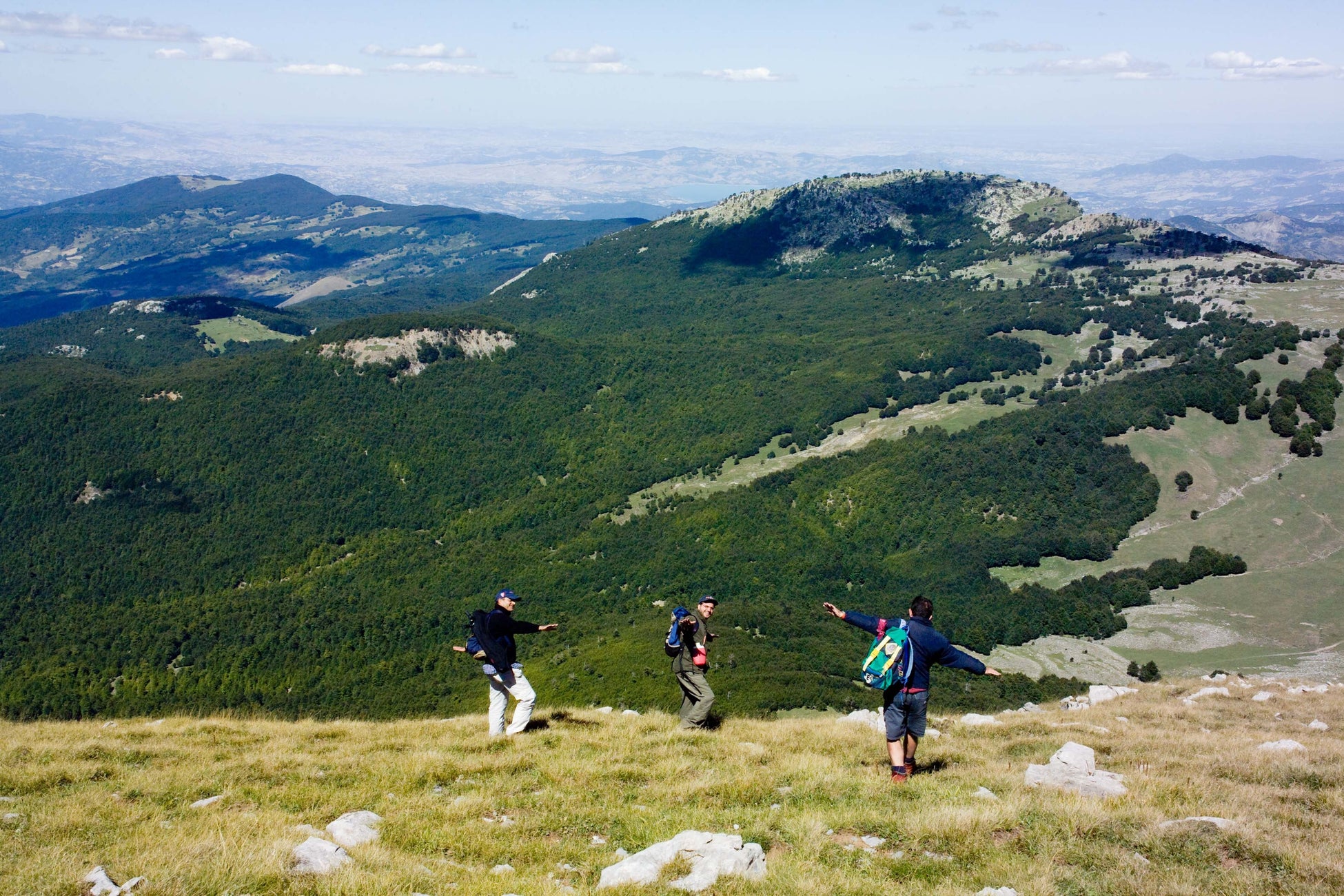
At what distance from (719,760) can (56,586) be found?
215757 millimetres

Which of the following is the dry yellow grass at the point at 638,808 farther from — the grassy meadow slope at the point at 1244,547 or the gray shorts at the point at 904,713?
the grassy meadow slope at the point at 1244,547

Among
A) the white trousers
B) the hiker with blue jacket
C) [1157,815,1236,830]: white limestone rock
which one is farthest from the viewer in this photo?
the white trousers

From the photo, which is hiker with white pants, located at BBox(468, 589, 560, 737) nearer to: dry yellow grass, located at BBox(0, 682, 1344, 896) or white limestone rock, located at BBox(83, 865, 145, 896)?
dry yellow grass, located at BBox(0, 682, 1344, 896)

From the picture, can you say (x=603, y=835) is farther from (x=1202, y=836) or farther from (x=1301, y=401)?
(x=1301, y=401)

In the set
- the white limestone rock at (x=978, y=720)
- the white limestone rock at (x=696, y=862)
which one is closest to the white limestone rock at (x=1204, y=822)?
the white limestone rock at (x=696, y=862)

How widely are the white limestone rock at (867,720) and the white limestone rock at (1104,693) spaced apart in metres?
15.6

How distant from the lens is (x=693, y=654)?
2130cm

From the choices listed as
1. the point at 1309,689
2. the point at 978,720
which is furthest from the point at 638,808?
the point at 1309,689

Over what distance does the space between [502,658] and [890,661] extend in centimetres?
1057

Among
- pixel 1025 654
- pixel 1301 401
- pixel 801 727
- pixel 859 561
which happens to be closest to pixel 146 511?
pixel 859 561

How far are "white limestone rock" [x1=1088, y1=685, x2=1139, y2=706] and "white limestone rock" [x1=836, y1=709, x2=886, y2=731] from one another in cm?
1559

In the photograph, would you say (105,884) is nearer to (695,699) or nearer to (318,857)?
(318,857)

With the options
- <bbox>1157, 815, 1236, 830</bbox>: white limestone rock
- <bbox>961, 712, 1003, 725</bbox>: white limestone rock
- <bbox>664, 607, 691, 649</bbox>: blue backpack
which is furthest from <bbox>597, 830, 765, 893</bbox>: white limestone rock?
<bbox>961, 712, 1003, 725</bbox>: white limestone rock

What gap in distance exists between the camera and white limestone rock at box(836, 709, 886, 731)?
26672 mm
